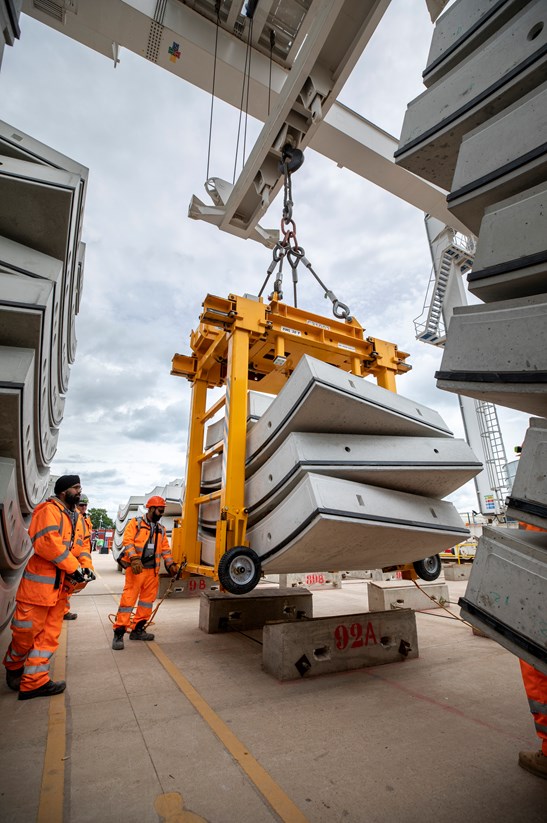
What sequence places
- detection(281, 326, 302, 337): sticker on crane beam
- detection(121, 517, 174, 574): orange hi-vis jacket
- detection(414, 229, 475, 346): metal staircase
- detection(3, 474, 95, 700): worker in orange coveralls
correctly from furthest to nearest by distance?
detection(414, 229, 475, 346): metal staircase, detection(121, 517, 174, 574): orange hi-vis jacket, detection(281, 326, 302, 337): sticker on crane beam, detection(3, 474, 95, 700): worker in orange coveralls

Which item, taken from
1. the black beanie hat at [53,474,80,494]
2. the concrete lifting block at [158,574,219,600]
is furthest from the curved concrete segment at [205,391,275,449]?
the concrete lifting block at [158,574,219,600]

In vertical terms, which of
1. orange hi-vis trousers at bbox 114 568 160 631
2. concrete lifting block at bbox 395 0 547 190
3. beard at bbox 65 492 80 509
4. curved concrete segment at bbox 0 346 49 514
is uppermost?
concrete lifting block at bbox 395 0 547 190

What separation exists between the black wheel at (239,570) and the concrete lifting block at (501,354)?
2212mm

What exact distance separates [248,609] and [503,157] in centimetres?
483

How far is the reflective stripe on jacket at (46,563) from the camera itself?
112 inches

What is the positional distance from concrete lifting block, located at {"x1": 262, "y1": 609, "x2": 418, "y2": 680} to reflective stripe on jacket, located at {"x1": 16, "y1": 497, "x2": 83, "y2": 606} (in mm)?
1692

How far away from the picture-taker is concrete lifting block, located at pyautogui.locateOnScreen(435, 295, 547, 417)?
1121 millimetres

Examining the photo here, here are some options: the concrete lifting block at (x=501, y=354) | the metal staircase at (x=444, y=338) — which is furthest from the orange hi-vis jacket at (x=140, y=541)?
the metal staircase at (x=444, y=338)

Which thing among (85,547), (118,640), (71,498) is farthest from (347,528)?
(85,547)

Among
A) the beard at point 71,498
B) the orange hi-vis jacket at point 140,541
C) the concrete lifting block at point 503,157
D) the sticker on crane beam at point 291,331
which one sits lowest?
the orange hi-vis jacket at point 140,541

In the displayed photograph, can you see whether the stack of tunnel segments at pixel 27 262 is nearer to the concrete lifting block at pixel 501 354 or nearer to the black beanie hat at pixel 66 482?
the black beanie hat at pixel 66 482

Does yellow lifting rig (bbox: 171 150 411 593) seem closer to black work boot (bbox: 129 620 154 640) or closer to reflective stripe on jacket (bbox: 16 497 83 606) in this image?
black work boot (bbox: 129 620 154 640)

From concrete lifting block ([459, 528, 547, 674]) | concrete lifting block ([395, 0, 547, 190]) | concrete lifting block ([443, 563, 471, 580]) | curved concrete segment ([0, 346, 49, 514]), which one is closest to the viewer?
concrete lifting block ([459, 528, 547, 674])

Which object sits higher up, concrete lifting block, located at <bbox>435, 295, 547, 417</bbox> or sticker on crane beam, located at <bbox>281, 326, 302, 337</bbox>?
sticker on crane beam, located at <bbox>281, 326, 302, 337</bbox>
